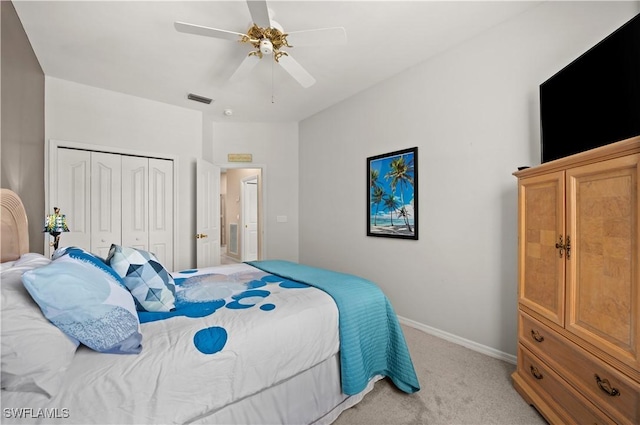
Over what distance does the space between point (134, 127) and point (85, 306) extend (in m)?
3.25

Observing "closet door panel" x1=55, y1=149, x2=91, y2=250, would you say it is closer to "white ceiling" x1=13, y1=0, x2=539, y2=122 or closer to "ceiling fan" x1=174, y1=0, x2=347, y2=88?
"white ceiling" x1=13, y1=0, x2=539, y2=122

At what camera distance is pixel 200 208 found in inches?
150

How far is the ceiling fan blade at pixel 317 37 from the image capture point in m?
1.85

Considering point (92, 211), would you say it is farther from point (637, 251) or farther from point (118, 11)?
point (637, 251)

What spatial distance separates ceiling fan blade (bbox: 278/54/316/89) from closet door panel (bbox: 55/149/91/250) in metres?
2.65

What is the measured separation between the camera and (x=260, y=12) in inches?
68.3

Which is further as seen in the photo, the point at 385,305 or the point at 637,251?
the point at 385,305

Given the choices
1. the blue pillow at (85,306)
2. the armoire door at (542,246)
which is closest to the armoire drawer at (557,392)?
the armoire door at (542,246)

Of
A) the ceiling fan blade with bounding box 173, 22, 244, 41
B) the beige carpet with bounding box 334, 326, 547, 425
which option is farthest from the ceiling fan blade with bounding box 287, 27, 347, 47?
the beige carpet with bounding box 334, 326, 547, 425

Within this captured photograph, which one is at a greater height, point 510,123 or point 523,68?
point 523,68

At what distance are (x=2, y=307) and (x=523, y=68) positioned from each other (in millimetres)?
3198

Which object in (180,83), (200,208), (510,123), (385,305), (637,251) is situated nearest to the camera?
(637,251)

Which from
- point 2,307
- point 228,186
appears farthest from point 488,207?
point 228,186

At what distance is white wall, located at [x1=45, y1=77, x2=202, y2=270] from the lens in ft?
10.1
